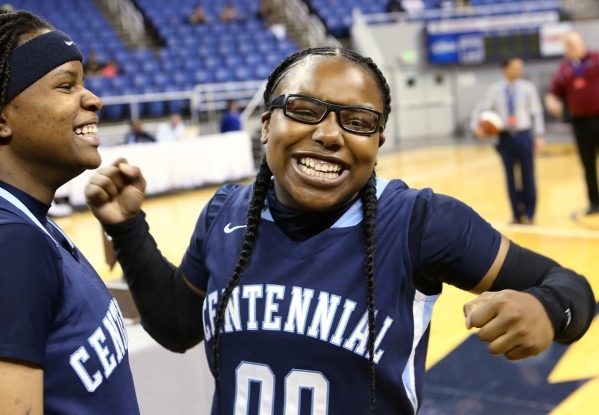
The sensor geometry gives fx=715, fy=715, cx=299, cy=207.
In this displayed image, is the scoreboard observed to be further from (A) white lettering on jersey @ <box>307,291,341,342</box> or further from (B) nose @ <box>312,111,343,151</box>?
(A) white lettering on jersey @ <box>307,291,341,342</box>

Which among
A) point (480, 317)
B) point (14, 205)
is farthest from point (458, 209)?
point (14, 205)

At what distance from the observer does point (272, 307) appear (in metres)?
1.47

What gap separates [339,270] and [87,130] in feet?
1.91

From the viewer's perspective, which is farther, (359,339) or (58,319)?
(359,339)

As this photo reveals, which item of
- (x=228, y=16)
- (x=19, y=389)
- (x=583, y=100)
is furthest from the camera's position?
(x=228, y=16)

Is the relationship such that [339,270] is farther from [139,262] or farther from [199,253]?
[139,262]

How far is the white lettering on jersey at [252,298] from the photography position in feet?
4.88

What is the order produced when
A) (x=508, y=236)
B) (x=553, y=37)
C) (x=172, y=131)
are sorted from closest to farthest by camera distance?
(x=508, y=236) → (x=172, y=131) → (x=553, y=37)

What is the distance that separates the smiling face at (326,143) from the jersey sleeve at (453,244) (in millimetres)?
163

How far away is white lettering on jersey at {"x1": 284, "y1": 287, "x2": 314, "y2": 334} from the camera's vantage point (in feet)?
4.75

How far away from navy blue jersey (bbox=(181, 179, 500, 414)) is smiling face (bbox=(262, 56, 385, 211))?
9 cm

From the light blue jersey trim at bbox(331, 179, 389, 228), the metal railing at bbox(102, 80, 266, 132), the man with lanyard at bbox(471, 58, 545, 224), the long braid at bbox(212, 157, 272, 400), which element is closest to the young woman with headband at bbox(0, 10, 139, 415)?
the long braid at bbox(212, 157, 272, 400)

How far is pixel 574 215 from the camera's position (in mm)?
7496

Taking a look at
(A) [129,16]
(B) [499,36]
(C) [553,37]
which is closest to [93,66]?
(A) [129,16]
